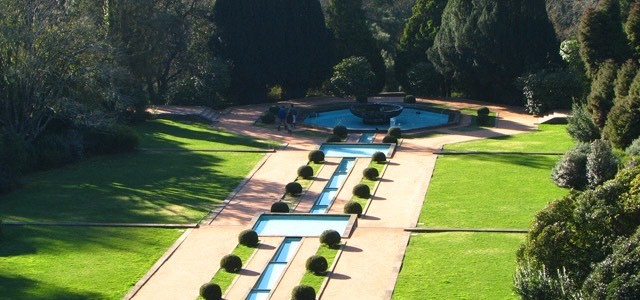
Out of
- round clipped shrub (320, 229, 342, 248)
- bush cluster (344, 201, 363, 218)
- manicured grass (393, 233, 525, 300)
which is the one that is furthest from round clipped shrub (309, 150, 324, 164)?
round clipped shrub (320, 229, 342, 248)

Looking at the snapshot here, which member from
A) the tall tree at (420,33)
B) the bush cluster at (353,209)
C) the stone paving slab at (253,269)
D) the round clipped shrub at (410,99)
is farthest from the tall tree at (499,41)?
the stone paving slab at (253,269)

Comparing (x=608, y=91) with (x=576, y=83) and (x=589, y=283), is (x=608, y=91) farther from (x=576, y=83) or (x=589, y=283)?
(x=589, y=283)

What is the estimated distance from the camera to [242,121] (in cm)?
5666

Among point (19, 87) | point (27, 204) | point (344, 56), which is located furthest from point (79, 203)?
point (344, 56)

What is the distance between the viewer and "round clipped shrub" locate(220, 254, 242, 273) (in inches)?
1140

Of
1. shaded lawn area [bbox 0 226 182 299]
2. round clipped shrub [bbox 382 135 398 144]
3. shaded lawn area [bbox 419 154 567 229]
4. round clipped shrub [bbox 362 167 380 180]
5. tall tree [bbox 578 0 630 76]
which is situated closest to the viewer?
shaded lawn area [bbox 0 226 182 299]

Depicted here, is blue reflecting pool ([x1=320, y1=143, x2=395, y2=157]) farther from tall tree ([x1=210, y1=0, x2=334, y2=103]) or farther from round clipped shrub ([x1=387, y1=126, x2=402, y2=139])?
tall tree ([x1=210, y1=0, x2=334, y2=103])

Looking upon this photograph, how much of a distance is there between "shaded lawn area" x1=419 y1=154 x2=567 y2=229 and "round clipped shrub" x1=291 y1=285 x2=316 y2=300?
8.37m

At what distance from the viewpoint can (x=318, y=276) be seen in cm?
2848

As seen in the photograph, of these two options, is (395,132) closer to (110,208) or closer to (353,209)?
(353,209)

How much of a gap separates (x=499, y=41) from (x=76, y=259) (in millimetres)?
34439

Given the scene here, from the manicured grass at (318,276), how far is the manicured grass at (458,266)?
81.0 inches

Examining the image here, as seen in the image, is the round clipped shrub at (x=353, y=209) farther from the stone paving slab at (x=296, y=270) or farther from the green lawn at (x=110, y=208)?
the green lawn at (x=110, y=208)

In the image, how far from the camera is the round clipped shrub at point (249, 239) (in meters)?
31.7
